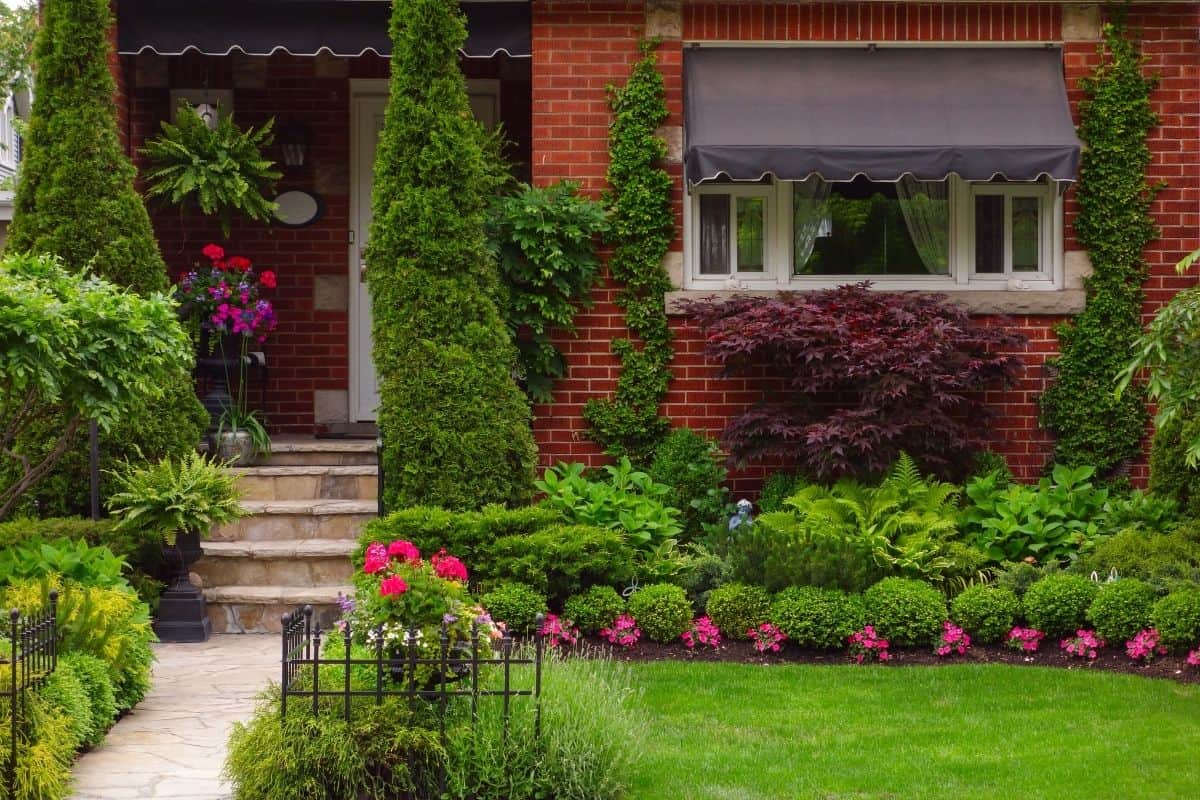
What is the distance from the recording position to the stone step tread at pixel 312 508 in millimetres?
9602

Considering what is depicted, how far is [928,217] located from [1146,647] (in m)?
4.03

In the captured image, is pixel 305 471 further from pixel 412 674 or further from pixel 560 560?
pixel 412 674

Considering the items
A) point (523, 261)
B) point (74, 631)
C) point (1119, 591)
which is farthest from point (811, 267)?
point (74, 631)

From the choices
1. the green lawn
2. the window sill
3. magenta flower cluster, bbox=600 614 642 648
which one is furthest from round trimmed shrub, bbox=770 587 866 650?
the window sill

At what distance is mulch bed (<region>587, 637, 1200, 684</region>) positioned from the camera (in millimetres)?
7672

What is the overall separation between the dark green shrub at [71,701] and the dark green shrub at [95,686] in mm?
51

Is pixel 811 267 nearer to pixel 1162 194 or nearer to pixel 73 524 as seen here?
pixel 1162 194

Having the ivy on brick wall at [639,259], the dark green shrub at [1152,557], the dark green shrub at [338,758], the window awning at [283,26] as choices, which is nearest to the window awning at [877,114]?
the ivy on brick wall at [639,259]

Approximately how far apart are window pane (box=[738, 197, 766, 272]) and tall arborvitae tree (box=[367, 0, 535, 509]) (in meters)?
1.99

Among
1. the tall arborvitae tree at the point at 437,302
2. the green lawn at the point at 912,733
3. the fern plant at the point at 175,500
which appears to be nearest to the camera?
the green lawn at the point at 912,733

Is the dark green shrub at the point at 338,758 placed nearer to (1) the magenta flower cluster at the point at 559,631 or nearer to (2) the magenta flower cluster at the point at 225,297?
(1) the magenta flower cluster at the point at 559,631

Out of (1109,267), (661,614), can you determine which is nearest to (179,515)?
(661,614)

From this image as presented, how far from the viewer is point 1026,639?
25.9ft

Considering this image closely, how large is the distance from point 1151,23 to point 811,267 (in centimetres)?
300
